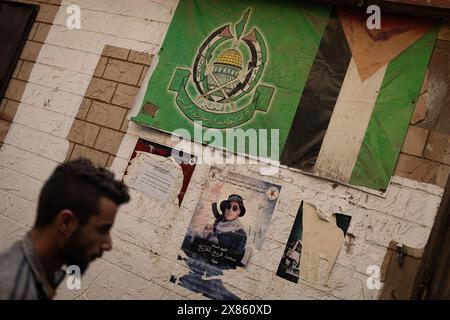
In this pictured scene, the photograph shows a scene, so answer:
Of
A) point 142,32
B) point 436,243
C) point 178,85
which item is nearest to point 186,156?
point 178,85

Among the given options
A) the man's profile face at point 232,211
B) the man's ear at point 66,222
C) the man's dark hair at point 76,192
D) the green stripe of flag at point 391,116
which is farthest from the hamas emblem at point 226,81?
the man's ear at point 66,222

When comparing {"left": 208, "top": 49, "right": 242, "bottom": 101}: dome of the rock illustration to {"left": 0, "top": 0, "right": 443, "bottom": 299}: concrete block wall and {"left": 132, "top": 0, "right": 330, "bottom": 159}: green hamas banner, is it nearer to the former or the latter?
{"left": 132, "top": 0, "right": 330, "bottom": 159}: green hamas banner

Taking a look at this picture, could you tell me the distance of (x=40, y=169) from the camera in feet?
17.4

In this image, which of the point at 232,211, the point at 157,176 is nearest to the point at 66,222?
the point at 232,211

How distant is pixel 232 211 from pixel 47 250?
2505 mm

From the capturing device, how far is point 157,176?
470cm

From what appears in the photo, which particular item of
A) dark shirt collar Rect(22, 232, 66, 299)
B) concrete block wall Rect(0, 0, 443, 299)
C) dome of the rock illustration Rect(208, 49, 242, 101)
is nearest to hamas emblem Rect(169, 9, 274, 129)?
dome of the rock illustration Rect(208, 49, 242, 101)

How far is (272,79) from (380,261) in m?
2.11

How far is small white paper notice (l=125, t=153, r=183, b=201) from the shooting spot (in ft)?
15.1

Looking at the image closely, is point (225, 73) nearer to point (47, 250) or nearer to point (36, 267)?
Result: point (47, 250)

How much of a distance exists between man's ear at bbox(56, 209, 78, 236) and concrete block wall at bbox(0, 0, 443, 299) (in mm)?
2411

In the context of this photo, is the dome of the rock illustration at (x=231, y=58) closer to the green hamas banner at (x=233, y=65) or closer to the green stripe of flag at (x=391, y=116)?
the green hamas banner at (x=233, y=65)

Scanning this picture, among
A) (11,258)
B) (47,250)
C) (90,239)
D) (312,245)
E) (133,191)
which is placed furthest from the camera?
(133,191)
